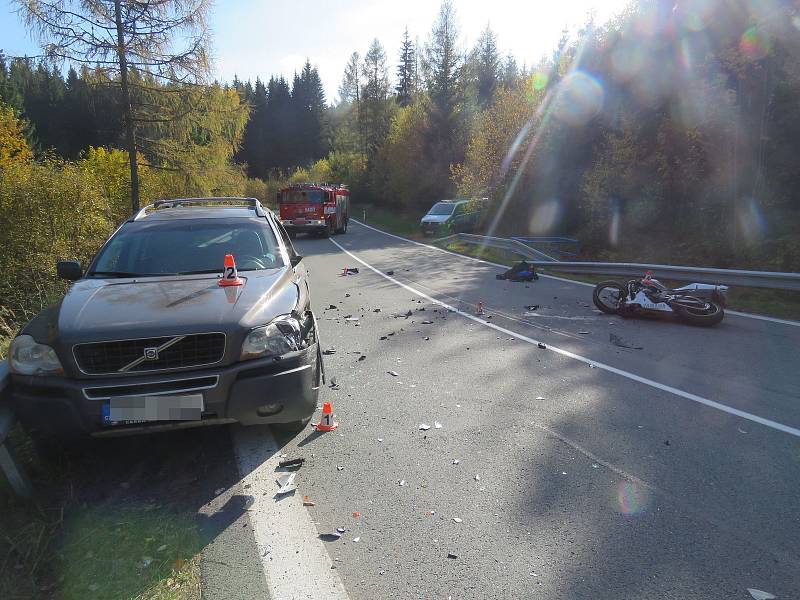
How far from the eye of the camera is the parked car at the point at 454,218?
90.1ft

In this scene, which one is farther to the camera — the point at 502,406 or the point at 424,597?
the point at 502,406

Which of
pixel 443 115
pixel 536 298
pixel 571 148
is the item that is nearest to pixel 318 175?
pixel 443 115

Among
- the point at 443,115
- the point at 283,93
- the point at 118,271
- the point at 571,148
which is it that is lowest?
the point at 118,271

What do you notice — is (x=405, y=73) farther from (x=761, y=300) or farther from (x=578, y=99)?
(x=761, y=300)

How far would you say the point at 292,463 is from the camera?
12.6 feet

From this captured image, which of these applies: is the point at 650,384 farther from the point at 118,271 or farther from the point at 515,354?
the point at 118,271

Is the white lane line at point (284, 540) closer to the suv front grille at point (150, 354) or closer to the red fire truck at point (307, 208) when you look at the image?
the suv front grille at point (150, 354)

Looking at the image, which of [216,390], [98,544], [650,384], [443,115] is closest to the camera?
[98,544]

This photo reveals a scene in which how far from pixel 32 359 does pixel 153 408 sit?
0.87 metres

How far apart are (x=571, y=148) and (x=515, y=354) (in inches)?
717

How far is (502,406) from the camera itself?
195 inches

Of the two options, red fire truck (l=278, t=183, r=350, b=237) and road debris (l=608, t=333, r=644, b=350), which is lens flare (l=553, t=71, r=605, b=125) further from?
road debris (l=608, t=333, r=644, b=350)

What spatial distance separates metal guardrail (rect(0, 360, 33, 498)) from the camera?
317cm

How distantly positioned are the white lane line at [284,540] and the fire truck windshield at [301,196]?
25161mm
